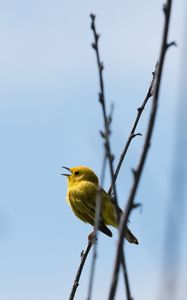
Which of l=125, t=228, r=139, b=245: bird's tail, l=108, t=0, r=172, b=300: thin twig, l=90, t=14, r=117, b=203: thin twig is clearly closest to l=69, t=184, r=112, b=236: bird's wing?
l=125, t=228, r=139, b=245: bird's tail

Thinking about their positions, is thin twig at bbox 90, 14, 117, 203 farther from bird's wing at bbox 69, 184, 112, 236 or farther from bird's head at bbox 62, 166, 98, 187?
bird's head at bbox 62, 166, 98, 187

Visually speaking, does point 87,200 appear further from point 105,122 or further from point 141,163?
point 141,163

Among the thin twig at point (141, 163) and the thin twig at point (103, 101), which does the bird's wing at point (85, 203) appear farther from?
the thin twig at point (141, 163)

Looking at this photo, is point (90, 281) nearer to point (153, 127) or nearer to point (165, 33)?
point (153, 127)

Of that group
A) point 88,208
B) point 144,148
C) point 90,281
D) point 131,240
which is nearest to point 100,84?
point 144,148

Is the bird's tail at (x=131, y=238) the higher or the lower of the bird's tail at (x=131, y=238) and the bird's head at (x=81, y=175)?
the lower

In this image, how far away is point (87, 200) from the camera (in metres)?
9.96

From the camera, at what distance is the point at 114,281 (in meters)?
2.88

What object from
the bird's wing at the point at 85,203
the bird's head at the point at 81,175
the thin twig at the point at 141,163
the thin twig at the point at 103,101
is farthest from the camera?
the bird's head at the point at 81,175

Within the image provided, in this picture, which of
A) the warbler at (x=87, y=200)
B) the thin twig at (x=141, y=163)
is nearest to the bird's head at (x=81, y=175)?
the warbler at (x=87, y=200)

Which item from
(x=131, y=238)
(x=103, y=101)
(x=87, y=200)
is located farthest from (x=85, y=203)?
(x=103, y=101)

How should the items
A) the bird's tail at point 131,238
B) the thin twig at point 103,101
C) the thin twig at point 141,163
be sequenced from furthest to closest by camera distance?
the bird's tail at point 131,238 < the thin twig at point 103,101 < the thin twig at point 141,163

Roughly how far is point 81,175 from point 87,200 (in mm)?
1066

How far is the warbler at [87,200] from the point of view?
9.28m
